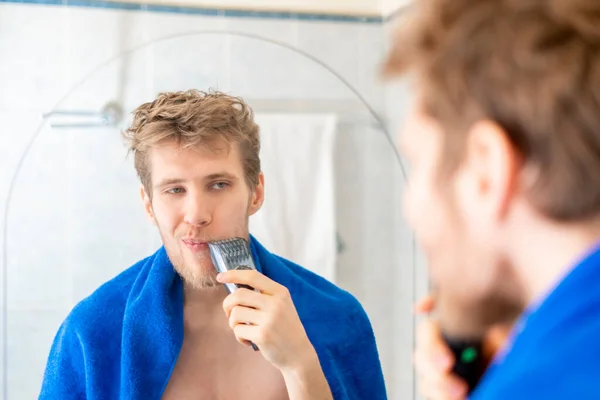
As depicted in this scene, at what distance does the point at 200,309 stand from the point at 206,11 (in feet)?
3.05

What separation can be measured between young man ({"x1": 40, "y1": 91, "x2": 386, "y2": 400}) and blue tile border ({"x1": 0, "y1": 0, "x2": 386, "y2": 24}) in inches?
28.4

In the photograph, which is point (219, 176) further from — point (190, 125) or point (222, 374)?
point (222, 374)

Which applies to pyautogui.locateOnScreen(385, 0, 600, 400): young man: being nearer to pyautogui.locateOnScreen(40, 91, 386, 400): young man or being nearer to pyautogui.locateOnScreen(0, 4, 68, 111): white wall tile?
pyautogui.locateOnScreen(40, 91, 386, 400): young man

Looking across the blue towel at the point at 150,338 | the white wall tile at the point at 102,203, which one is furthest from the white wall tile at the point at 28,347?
the blue towel at the point at 150,338

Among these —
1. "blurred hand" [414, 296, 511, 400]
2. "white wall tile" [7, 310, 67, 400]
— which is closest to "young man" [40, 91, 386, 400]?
"blurred hand" [414, 296, 511, 400]

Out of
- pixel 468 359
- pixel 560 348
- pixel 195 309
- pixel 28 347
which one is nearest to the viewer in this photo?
pixel 560 348

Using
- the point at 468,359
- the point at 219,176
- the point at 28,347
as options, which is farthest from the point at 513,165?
the point at 28,347

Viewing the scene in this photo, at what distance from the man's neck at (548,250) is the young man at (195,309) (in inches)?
21.7

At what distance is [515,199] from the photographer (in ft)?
1.37

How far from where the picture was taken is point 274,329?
921 mm

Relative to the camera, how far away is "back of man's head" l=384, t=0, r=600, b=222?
0.39 metres

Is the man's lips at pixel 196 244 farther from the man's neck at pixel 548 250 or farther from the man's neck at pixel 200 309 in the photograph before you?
the man's neck at pixel 548 250

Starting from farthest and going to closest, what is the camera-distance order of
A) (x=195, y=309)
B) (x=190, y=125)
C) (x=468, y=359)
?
(x=195, y=309) → (x=190, y=125) → (x=468, y=359)

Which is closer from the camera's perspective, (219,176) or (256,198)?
(219,176)
